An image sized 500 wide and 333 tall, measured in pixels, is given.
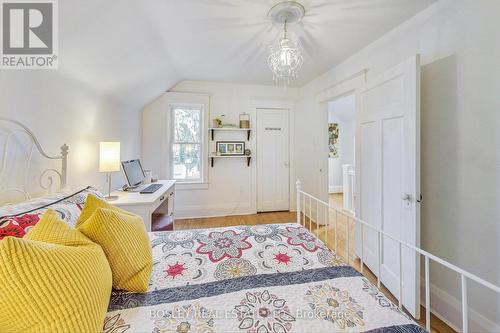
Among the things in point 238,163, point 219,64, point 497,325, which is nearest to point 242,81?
point 219,64

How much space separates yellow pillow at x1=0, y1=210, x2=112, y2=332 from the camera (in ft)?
1.87

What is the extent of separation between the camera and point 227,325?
0.77m

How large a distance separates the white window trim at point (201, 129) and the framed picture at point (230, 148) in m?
0.25

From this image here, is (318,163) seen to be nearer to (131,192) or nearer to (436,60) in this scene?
(436,60)

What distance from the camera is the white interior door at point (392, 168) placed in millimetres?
1591

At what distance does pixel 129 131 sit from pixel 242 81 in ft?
6.48

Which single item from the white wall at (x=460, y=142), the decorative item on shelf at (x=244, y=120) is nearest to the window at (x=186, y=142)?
the decorative item on shelf at (x=244, y=120)

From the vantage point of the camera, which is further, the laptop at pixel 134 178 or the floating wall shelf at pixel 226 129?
the floating wall shelf at pixel 226 129

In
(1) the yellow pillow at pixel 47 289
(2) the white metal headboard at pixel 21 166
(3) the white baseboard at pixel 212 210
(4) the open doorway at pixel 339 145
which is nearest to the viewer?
(1) the yellow pillow at pixel 47 289

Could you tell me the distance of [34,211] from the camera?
1008 mm

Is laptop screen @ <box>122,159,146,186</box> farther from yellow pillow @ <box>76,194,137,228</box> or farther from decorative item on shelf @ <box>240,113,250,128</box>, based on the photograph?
decorative item on shelf @ <box>240,113,250,128</box>

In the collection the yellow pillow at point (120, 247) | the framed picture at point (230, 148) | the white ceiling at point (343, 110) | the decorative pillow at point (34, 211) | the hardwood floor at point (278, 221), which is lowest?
the hardwood floor at point (278, 221)

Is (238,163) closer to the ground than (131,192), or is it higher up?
higher up

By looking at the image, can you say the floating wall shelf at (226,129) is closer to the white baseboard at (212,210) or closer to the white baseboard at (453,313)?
the white baseboard at (212,210)
